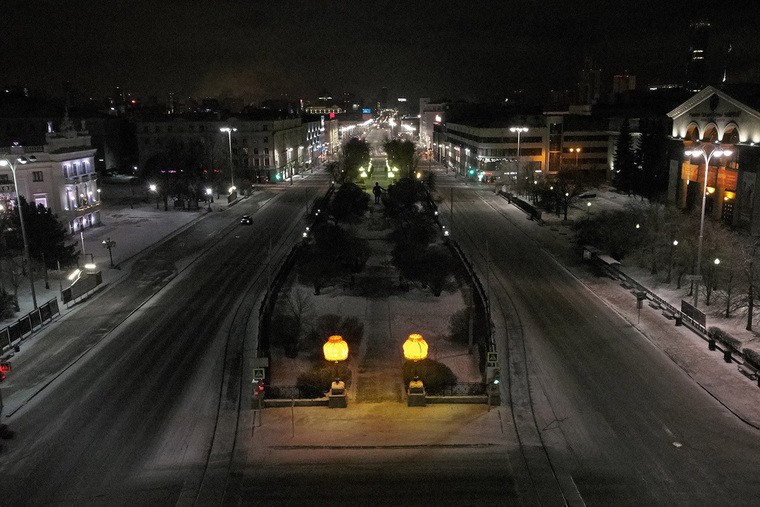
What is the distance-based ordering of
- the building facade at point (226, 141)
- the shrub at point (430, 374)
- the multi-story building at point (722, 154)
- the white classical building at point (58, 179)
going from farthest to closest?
the building facade at point (226, 141) → the white classical building at point (58, 179) → the multi-story building at point (722, 154) → the shrub at point (430, 374)

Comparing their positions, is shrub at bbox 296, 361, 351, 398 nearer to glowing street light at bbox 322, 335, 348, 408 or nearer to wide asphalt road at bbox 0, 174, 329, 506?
glowing street light at bbox 322, 335, 348, 408

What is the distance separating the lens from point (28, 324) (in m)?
25.9

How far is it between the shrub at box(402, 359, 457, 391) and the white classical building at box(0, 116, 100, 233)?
1477 inches

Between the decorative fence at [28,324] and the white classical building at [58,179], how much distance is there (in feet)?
70.0

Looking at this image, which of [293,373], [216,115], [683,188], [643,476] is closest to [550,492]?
[643,476]

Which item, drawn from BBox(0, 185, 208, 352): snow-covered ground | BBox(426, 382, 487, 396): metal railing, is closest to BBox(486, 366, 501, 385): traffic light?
BBox(426, 382, 487, 396): metal railing

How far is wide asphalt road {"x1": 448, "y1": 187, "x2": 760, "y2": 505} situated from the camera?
14.7 m

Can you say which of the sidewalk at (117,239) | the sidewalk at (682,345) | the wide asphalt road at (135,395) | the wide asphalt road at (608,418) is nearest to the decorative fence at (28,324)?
the sidewalk at (117,239)

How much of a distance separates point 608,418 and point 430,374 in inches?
221

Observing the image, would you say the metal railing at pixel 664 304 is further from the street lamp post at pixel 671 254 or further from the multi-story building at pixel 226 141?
the multi-story building at pixel 226 141

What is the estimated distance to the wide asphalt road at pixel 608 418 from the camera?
14.7 m

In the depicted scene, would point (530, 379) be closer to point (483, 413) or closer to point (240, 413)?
point (483, 413)

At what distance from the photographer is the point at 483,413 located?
1864 cm

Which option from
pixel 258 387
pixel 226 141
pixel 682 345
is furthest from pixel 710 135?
pixel 226 141
